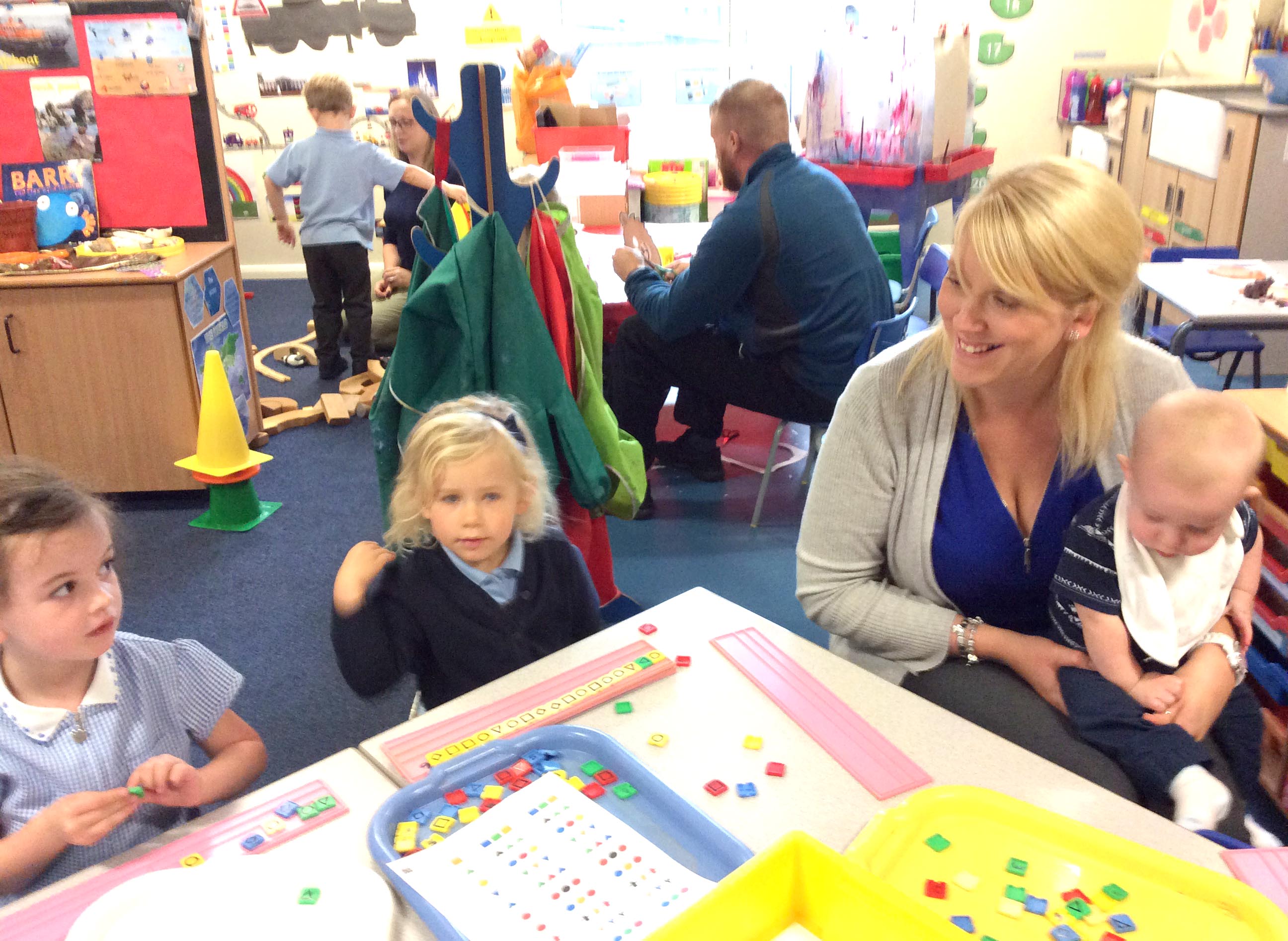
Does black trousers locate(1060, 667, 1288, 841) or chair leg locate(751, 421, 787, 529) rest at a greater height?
black trousers locate(1060, 667, 1288, 841)

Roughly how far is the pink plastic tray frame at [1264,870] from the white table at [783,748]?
2 centimetres

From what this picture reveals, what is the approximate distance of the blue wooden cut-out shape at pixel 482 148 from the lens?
1.70 metres

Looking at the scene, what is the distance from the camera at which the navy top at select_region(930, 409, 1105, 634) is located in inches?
57.8

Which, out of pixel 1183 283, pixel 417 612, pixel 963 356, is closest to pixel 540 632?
pixel 417 612

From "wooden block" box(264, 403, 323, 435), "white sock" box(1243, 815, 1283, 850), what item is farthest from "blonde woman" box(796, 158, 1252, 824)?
"wooden block" box(264, 403, 323, 435)

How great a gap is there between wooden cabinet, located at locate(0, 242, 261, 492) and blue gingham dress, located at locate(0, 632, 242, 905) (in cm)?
220

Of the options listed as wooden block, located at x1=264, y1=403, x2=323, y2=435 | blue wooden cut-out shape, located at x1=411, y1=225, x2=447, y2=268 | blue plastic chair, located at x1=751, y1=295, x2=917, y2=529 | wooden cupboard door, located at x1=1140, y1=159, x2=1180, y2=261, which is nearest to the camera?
blue wooden cut-out shape, located at x1=411, y1=225, x2=447, y2=268

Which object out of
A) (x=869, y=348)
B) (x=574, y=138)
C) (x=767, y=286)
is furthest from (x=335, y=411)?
(x=869, y=348)

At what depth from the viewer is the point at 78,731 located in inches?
47.0

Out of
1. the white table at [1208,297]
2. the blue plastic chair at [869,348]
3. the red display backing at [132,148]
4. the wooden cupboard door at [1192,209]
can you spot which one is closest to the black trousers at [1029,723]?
the blue plastic chair at [869,348]

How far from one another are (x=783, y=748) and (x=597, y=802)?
22 centimetres

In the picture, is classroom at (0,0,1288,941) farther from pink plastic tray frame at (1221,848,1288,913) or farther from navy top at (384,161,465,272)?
navy top at (384,161,465,272)

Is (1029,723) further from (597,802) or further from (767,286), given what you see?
(767,286)

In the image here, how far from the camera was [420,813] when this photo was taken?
3.38 ft
